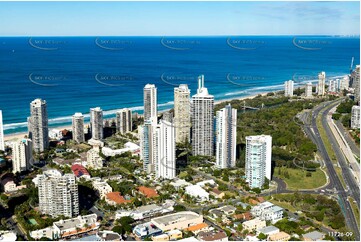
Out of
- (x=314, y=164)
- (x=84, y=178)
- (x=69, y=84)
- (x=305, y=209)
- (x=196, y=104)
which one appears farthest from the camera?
(x=69, y=84)

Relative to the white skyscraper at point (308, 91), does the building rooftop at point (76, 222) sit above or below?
below

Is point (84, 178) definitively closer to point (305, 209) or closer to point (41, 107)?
point (41, 107)

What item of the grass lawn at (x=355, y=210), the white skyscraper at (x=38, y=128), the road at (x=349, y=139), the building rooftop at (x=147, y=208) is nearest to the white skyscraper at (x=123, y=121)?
the white skyscraper at (x=38, y=128)

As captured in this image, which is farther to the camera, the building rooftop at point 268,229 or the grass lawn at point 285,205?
the grass lawn at point 285,205

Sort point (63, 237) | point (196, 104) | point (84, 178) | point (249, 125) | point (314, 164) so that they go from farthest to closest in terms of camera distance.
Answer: point (249, 125), point (196, 104), point (314, 164), point (84, 178), point (63, 237)

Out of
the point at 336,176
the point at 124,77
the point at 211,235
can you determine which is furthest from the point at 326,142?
the point at 124,77

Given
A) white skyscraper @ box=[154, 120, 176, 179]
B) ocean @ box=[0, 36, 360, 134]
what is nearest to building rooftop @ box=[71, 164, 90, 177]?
white skyscraper @ box=[154, 120, 176, 179]

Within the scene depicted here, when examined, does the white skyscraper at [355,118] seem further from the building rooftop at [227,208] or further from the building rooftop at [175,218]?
the building rooftop at [175,218]

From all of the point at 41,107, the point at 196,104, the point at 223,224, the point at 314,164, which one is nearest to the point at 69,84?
the point at 41,107
